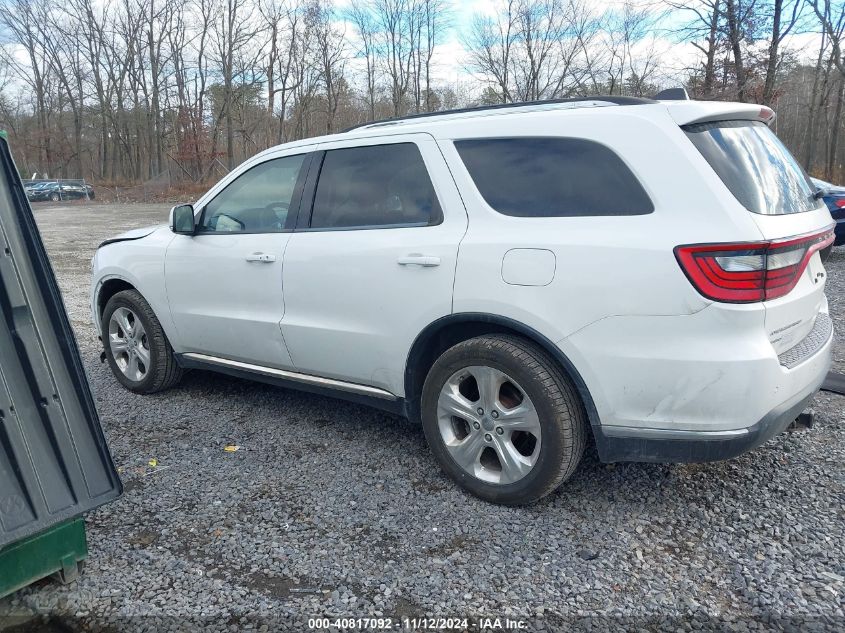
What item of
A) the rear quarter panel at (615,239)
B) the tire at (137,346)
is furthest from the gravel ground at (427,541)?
the rear quarter panel at (615,239)

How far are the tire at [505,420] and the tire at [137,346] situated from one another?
2324mm

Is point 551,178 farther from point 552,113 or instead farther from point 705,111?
point 705,111

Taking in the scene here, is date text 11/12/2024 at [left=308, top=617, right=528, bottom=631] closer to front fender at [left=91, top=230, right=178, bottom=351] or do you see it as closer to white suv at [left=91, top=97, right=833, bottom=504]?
white suv at [left=91, top=97, right=833, bottom=504]

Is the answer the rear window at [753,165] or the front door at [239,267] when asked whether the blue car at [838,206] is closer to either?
the rear window at [753,165]

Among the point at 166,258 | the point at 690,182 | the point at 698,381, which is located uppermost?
the point at 690,182

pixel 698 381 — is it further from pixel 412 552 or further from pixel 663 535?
pixel 412 552

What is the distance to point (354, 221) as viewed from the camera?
3.58 m

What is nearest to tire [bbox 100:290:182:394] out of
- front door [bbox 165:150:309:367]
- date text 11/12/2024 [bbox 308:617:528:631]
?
front door [bbox 165:150:309:367]

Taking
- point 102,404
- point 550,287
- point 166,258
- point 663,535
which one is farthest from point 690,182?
point 102,404

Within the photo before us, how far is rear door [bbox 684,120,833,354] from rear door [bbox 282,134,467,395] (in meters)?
1.17

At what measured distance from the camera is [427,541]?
2846 mm

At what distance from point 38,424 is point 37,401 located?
9 centimetres

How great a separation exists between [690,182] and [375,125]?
6.54ft

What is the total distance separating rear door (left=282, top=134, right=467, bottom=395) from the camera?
318 centimetres
